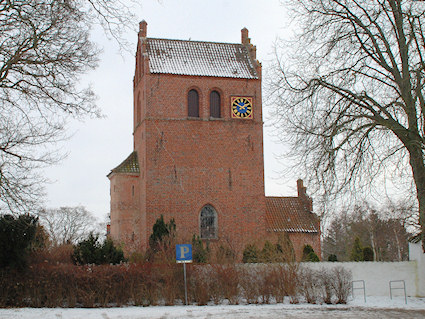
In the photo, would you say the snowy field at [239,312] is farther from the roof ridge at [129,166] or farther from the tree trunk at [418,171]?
the roof ridge at [129,166]

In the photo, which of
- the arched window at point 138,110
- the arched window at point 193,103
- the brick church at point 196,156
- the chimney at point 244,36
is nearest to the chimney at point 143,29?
the brick church at point 196,156

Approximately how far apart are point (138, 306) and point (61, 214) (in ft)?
165

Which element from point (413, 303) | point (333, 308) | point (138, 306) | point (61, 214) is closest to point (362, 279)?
point (413, 303)

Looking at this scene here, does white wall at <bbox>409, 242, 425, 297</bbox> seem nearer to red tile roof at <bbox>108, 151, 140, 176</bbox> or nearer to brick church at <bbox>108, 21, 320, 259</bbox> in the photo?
brick church at <bbox>108, 21, 320, 259</bbox>

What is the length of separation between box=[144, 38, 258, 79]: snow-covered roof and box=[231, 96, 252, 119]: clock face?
129 cm

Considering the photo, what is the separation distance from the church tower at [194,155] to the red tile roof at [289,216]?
88.8 inches

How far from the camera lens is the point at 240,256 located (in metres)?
30.8

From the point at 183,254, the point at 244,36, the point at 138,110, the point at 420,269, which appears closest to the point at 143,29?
the point at 138,110

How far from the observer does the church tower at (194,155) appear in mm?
31531

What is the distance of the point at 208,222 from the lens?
31.9 m

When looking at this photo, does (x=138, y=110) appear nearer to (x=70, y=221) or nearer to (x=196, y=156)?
(x=196, y=156)

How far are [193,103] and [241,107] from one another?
9.26ft

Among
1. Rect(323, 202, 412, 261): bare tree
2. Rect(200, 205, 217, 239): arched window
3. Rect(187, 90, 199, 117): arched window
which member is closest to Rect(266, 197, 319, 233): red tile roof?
Rect(200, 205, 217, 239): arched window

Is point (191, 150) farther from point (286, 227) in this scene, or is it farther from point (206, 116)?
point (286, 227)
